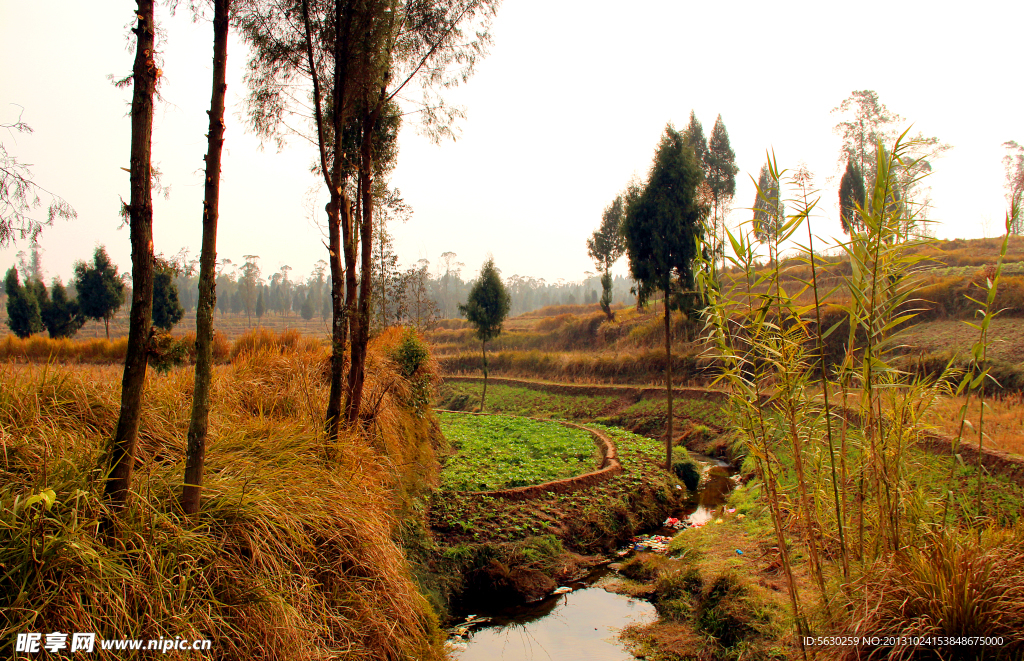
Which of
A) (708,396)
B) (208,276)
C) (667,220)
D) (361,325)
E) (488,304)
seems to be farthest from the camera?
(488,304)

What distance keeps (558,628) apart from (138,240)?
5.05 m

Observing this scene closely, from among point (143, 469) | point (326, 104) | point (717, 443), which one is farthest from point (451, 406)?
point (143, 469)

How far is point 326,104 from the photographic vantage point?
22.3 feet

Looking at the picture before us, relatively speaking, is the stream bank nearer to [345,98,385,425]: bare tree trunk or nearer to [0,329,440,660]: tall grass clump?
[0,329,440,660]: tall grass clump

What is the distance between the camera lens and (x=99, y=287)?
28.4 meters

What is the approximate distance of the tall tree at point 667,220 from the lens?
12195 mm

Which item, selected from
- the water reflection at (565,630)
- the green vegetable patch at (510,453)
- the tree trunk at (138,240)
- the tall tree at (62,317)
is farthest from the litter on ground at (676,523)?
the tall tree at (62,317)

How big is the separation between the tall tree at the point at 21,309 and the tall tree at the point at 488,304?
25.0 meters

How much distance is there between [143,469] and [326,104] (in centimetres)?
511

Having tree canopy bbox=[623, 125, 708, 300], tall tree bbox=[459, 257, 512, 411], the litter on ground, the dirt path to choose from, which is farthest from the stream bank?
tall tree bbox=[459, 257, 512, 411]

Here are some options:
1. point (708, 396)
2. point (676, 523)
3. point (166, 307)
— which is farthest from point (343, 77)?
point (166, 307)

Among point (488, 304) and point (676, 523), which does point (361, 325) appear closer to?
point (676, 523)

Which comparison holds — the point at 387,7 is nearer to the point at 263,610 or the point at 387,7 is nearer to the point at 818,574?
the point at 263,610

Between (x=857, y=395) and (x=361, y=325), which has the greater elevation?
(x=361, y=325)
